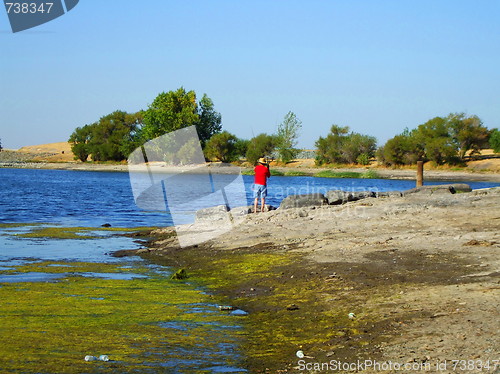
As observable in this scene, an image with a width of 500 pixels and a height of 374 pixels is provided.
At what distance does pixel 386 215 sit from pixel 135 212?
21.2 m

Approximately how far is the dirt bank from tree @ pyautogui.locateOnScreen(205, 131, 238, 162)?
10401 centimetres

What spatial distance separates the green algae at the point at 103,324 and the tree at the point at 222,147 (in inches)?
4334

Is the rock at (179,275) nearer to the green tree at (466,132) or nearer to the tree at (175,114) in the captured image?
the green tree at (466,132)

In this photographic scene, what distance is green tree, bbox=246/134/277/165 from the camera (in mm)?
121000

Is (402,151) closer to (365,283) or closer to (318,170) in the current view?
(318,170)

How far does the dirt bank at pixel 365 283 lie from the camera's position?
7285 millimetres

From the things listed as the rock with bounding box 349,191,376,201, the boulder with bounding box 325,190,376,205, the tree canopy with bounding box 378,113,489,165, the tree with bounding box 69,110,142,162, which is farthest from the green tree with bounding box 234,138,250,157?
the boulder with bounding box 325,190,376,205

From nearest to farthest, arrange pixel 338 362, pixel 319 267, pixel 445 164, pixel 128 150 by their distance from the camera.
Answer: pixel 338 362 < pixel 319 267 < pixel 445 164 < pixel 128 150

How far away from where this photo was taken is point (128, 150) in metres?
138

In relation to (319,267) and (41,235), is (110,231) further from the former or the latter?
(319,267)

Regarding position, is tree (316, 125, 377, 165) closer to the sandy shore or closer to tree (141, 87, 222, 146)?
the sandy shore

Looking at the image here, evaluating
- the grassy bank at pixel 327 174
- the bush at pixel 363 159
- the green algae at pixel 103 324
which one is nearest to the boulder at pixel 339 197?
the green algae at pixel 103 324

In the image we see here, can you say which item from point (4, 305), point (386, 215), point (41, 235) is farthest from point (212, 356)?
point (41, 235)

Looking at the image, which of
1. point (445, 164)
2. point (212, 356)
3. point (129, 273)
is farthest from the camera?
point (445, 164)
